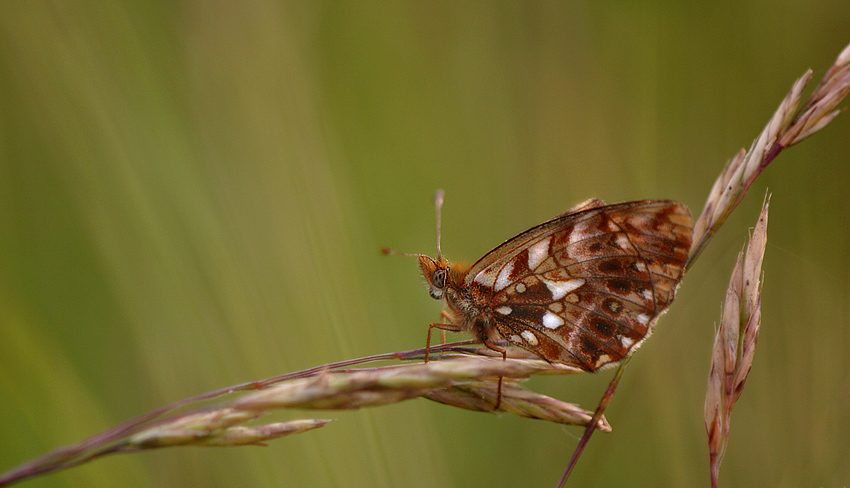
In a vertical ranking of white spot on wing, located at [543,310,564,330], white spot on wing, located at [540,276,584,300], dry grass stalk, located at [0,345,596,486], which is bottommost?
white spot on wing, located at [543,310,564,330]

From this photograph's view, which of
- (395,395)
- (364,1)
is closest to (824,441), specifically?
(395,395)

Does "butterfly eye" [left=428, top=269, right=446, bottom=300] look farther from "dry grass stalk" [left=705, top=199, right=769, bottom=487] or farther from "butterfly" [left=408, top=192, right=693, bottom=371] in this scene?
"dry grass stalk" [left=705, top=199, right=769, bottom=487]

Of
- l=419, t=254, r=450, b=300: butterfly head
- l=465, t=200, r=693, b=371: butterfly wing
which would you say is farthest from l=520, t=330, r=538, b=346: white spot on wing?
l=419, t=254, r=450, b=300: butterfly head

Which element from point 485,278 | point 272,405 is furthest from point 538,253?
point 272,405

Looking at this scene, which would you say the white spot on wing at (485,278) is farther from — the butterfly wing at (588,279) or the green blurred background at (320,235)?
the green blurred background at (320,235)

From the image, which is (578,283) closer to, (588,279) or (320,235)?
(588,279)
